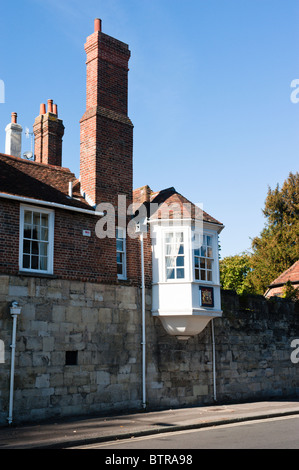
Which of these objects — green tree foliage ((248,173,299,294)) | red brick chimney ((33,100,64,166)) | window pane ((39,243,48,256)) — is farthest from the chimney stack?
green tree foliage ((248,173,299,294))

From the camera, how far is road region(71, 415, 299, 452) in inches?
362

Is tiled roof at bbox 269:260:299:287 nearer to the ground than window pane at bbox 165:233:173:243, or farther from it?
farther from it

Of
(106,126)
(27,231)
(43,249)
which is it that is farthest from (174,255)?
(27,231)

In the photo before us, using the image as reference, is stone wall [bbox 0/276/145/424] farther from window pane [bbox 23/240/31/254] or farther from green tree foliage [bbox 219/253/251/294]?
green tree foliage [bbox 219/253/251/294]

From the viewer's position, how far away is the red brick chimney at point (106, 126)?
15.8m

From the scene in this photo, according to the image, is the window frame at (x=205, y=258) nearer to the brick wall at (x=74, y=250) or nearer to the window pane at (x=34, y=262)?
the brick wall at (x=74, y=250)

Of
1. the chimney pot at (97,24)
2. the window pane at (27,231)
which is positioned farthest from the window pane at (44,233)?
the chimney pot at (97,24)

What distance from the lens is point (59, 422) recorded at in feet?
41.3

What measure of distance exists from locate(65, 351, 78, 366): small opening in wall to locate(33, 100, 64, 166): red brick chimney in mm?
8355

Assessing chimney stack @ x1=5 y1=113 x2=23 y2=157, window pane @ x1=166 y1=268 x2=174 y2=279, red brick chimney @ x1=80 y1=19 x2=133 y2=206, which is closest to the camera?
red brick chimney @ x1=80 y1=19 x2=133 y2=206

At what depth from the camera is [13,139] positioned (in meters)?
19.0

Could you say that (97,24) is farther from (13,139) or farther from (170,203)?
(170,203)

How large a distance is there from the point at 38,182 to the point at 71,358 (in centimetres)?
525
